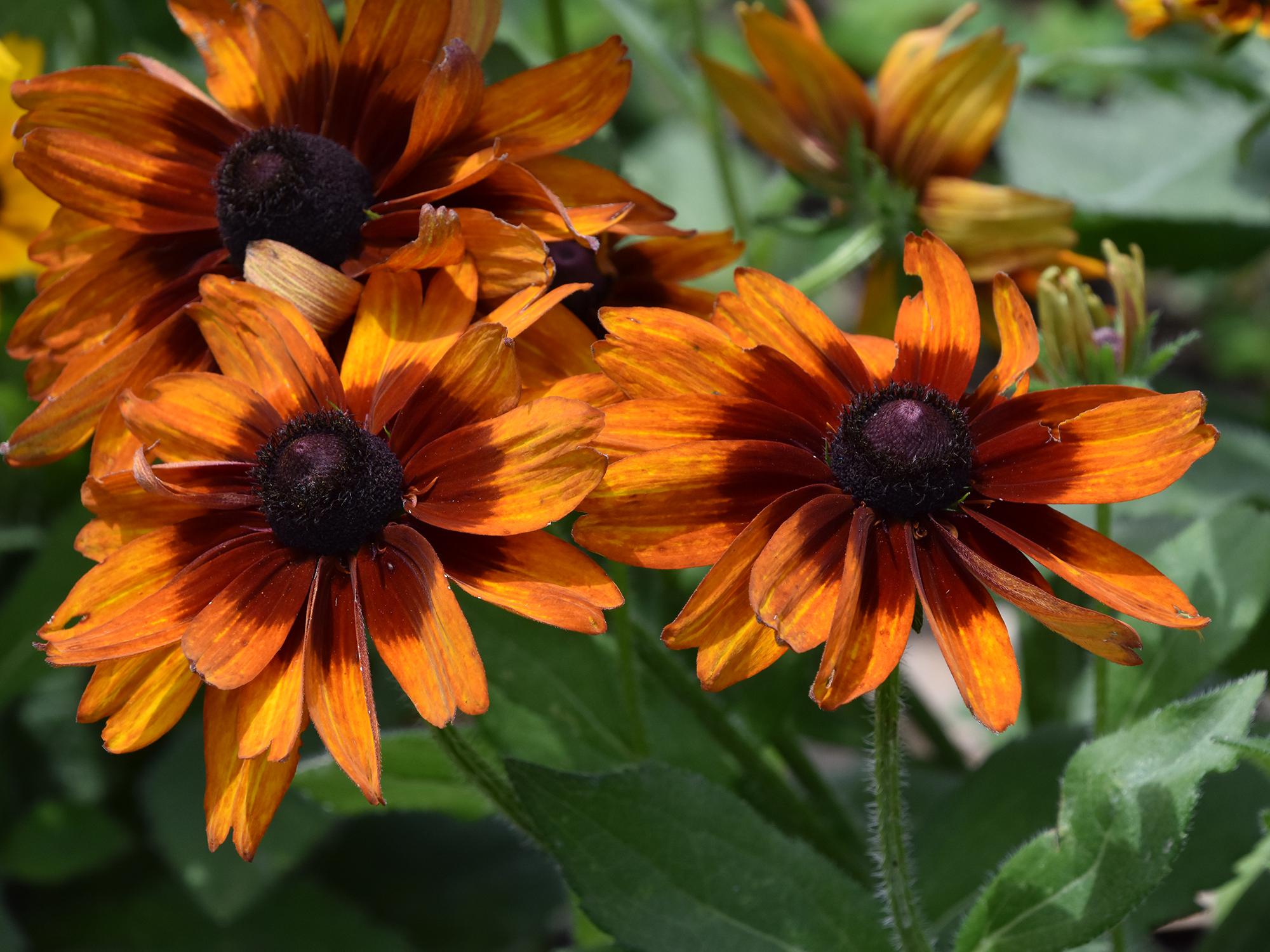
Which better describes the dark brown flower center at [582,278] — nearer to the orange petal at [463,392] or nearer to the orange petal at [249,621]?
the orange petal at [463,392]

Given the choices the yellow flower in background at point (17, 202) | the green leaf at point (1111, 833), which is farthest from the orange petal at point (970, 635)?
the yellow flower in background at point (17, 202)

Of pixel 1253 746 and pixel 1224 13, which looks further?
pixel 1224 13

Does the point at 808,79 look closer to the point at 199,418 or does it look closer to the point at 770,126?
the point at 770,126

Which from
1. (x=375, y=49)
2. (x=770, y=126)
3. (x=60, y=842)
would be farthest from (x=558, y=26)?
(x=60, y=842)

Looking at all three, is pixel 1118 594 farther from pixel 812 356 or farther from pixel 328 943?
pixel 328 943

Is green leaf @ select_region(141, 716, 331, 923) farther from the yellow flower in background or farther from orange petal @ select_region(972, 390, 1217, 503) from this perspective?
orange petal @ select_region(972, 390, 1217, 503)

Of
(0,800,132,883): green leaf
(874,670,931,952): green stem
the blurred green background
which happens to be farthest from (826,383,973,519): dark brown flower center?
(0,800,132,883): green leaf
